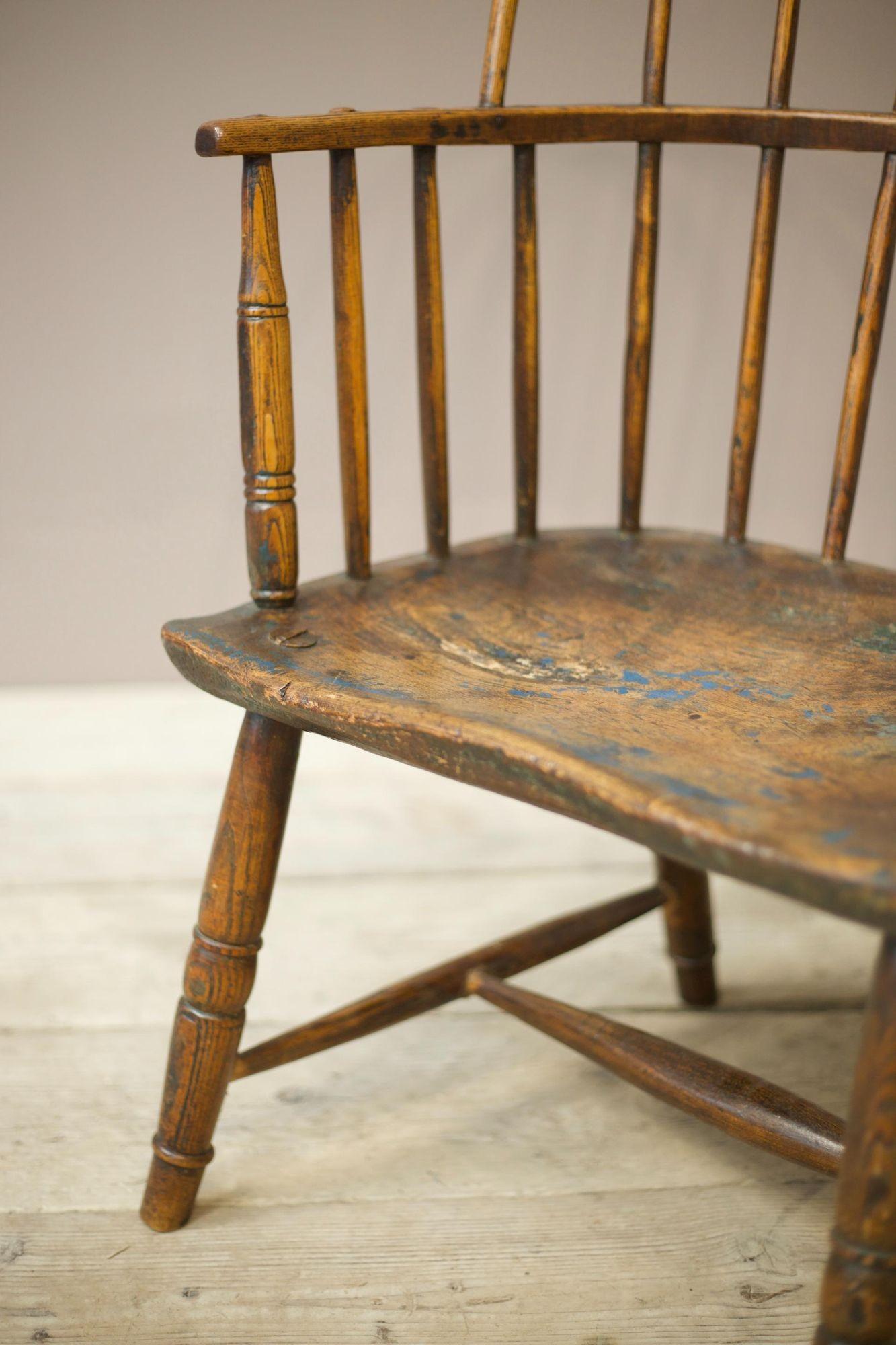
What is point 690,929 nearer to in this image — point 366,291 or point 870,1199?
point 870,1199

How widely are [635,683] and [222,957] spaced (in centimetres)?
28

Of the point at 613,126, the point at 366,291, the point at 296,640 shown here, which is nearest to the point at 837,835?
the point at 296,640

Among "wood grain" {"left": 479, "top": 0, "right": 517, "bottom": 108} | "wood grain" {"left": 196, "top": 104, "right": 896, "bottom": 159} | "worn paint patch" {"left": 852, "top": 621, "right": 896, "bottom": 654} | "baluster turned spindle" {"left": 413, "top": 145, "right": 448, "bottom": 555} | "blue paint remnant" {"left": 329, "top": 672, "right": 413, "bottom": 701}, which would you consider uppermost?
"wood grain" {"left": 479, "top": 0, "right": 517, "bottom": 108}

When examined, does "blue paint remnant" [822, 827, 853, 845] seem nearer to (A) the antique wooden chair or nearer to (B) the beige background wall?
(A) the antique wooden chair

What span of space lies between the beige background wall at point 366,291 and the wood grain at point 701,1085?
0.59 m

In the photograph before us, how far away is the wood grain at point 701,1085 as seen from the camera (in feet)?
2.30

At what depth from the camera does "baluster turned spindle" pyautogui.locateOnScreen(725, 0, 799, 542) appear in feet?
2.76

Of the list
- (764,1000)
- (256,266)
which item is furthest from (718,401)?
(256,266)

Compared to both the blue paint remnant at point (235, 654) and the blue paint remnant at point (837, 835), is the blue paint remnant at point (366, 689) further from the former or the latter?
the blue paint remnant at point (837, 835)

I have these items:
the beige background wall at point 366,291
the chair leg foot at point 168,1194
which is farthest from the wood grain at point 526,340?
the chair leg foot at point 168,1194

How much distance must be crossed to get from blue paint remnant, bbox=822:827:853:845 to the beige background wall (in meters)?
0.81

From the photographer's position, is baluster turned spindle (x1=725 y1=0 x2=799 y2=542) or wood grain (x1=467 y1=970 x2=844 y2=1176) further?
baluster turned spindle (x1=725 y1=0 x2=799 y2=542)

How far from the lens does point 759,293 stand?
0.86 m

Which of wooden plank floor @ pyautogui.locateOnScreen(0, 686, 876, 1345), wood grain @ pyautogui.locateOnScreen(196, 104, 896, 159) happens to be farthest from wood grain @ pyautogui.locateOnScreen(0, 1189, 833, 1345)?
wood grain @ pyautogui.locateOnScreen(196, 104, 896, 159)
